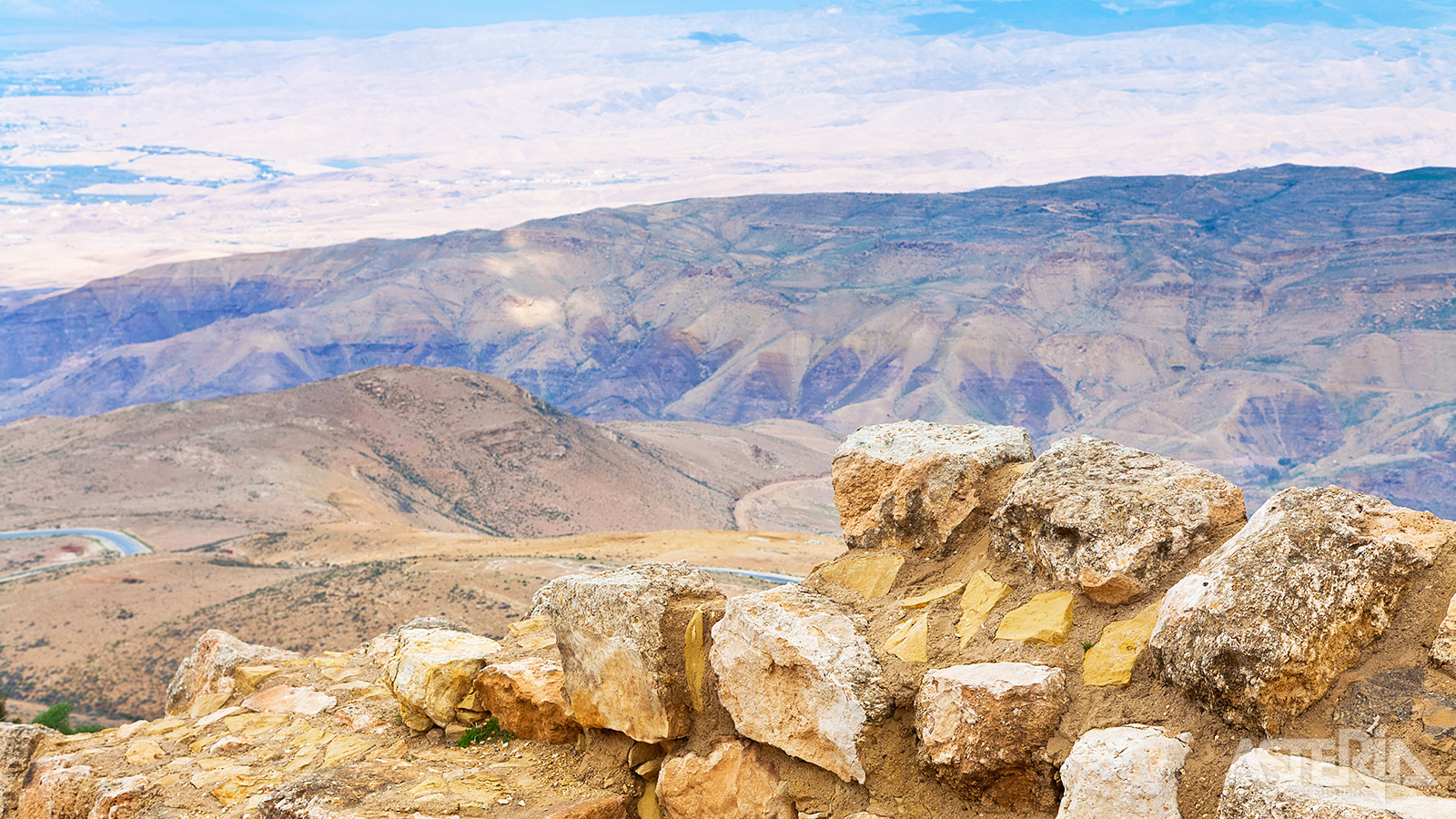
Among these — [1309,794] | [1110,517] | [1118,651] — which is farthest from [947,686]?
[1309,794]

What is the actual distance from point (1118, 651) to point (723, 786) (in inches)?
117

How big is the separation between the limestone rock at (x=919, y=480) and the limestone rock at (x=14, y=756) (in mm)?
8417

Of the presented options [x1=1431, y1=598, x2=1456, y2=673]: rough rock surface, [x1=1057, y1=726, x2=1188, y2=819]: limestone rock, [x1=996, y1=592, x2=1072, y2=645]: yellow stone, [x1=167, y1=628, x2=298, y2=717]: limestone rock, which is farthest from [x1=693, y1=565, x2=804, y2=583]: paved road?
[x1=1431, y1=598, x2=1456, y2=673]: rough rock surface

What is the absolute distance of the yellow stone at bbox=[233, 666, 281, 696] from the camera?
38.9 ft

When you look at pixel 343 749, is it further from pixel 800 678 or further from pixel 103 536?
pixel 103 536

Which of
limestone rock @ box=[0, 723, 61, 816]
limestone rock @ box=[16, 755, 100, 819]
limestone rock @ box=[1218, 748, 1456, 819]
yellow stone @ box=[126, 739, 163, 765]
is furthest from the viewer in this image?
limestone rock @ box=[0, 723, 61, 816]

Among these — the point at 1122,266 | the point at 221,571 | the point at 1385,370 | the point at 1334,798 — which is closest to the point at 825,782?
the point at 1334,798

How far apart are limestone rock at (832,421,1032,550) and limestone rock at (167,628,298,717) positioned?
7622 mm

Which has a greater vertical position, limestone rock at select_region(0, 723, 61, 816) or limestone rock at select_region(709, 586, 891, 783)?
limestone rock at select_region(709, 586, 891, 783)

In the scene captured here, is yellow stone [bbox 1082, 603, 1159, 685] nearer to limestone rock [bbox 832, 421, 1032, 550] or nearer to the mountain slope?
limestone rock [bbox 832, 421, 1032, 550]

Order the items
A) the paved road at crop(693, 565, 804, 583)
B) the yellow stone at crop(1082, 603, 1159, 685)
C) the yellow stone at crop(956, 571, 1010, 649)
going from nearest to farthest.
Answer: the yellow stone at crop(1082, 603, 1159, 685) < the yellow stone at crop(956, 571, 1010, 649) < the paved road at crop(693, 565, 804, 583)

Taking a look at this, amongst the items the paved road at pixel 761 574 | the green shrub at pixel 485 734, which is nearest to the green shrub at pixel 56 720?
the green shrub at pixel 485 734

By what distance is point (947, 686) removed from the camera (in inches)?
259

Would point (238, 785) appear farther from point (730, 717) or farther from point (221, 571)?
point (221, 571)
